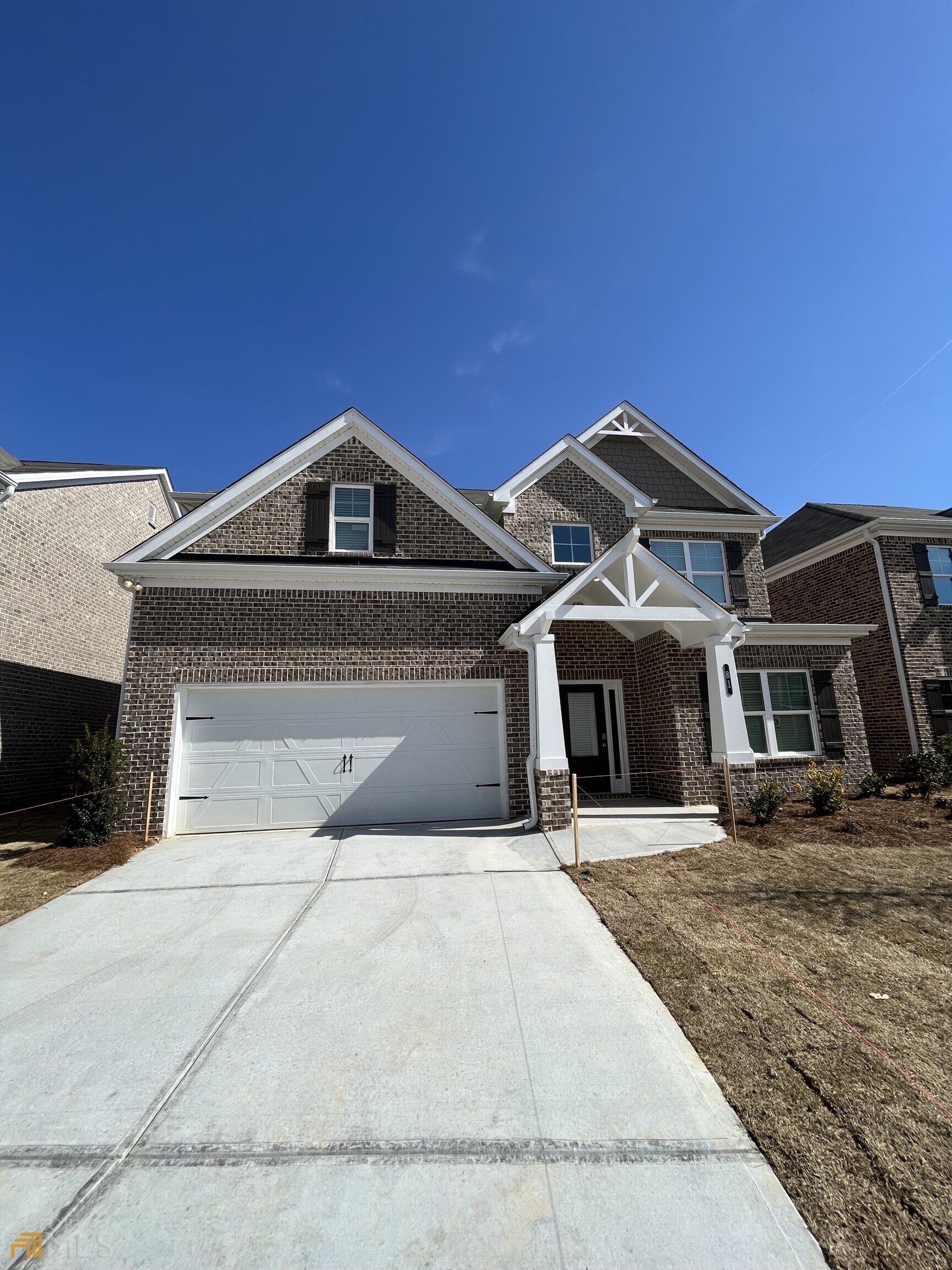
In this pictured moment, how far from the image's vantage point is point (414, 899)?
5.98 m

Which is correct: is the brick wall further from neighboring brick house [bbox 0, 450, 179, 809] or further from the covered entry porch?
the covered entry porch

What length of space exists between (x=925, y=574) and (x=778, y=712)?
7.60 metres

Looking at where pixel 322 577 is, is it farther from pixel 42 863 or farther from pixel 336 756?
pixel 42 863

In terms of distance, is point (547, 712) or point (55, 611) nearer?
point (547, 712)

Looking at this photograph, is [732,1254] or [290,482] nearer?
[732,1254]

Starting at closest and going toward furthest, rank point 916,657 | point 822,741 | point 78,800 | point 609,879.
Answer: point 609,879 → point 78,800 → point 822,741 → point 916,657

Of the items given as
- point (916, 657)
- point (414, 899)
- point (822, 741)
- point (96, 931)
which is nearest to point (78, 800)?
point (96, 931)

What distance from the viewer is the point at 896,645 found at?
14594 millimetres

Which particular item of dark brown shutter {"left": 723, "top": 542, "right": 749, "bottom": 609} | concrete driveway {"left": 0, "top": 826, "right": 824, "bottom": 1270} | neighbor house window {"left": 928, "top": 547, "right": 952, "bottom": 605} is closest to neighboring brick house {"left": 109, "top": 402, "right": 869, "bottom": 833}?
dark brown shutter {"left": 723, "top": 542, "right": 749, "bottom": 609}

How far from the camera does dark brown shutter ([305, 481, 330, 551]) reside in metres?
10.7

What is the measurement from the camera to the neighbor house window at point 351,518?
36.0ft

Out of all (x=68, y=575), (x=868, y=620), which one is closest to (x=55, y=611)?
(x=68, y=575)

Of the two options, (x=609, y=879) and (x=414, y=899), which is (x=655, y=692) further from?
(x=414, y=899)

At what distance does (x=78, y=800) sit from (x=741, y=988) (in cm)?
910
